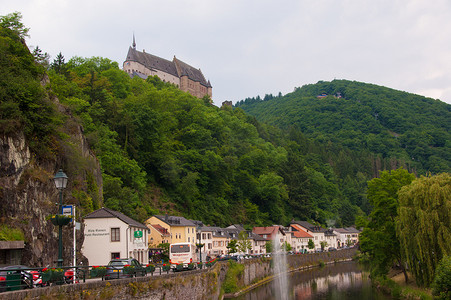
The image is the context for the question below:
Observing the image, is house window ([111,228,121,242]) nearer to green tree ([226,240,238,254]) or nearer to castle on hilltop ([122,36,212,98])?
green tree ([226,240,238,254])

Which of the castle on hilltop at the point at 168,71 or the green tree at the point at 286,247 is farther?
the castle on hilltop at the point at 168,71

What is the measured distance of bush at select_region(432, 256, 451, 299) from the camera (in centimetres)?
2727

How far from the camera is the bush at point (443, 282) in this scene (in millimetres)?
27266

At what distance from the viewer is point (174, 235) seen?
63906mm

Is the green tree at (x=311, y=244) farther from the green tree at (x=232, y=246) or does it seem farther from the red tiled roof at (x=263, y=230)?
the green tree at (x=232, y=246)

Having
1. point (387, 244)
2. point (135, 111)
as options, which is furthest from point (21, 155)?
point (135, 111)

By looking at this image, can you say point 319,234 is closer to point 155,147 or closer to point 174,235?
point 155,147

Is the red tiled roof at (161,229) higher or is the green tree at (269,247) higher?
the red tiled roof at (161,229)

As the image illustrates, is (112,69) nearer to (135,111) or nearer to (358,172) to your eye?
(135,111)

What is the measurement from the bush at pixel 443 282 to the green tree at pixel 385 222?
14.7 meters

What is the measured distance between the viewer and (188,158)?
8556 cm


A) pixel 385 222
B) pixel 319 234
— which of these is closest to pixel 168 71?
pixel 319 234

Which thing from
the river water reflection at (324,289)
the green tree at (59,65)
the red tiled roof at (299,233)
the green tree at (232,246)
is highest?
the green tree at (59,65)

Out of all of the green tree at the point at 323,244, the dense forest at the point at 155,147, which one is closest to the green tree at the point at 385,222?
the dense forest at the point at 155,147
